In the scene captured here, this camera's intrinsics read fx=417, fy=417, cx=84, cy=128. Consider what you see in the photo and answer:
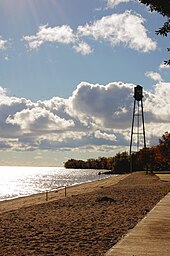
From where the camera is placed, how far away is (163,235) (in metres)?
9.95

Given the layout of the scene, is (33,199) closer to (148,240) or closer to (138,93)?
(138,93)

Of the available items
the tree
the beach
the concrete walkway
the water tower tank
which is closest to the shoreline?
the beach

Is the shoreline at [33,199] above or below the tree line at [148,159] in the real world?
below

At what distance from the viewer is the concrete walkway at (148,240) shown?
8.14m

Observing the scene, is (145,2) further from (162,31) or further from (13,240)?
(13,240)

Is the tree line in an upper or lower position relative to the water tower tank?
lower

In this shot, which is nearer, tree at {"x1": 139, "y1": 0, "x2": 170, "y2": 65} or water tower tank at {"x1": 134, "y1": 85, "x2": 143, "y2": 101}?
tree at {"x1": 139, "y1": 0, "x2": 170, "y2": 65}

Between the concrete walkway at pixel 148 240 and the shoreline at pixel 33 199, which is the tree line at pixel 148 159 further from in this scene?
the concrete walkway at pixel 148 240

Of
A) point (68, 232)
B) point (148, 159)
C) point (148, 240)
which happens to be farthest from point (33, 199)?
point (148, 159)

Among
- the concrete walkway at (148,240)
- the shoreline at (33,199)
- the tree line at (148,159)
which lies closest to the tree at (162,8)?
the concrete walkway at (148,240)

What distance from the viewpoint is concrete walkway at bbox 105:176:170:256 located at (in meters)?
8.14

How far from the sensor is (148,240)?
9.29 m

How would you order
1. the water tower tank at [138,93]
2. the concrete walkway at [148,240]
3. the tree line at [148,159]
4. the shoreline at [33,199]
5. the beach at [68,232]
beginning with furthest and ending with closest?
the tree line at [148,159], the water tower tank at [138,93], the shoreline at [33,199], the beach at [68,232], the concrete walkway at [148,240]

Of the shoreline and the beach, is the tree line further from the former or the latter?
the beach
